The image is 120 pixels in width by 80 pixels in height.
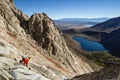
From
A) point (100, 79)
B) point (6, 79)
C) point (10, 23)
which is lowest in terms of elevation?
point (100, 79)

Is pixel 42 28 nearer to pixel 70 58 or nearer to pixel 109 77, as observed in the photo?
pixel 70 58

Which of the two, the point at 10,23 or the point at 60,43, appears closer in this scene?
the point at 10,23

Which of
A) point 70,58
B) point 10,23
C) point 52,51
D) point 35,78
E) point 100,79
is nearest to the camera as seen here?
point 35,78

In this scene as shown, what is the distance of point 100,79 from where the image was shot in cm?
3253

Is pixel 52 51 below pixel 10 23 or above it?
below

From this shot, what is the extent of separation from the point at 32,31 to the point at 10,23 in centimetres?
1548

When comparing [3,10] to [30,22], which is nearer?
[3,10]

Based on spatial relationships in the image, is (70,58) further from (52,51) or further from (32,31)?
(32,31)

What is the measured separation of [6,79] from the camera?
25.6 metres

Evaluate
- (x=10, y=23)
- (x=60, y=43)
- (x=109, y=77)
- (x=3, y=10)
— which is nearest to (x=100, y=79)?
(x=109, y=77)

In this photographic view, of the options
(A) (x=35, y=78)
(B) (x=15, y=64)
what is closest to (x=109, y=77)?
(A) (x=35, y=78)

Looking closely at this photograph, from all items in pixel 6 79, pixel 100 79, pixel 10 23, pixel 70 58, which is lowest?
pixel 70 58

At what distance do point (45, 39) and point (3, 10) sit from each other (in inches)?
739

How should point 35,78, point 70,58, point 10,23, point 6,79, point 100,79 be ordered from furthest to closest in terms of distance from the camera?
point 70,58 < point 10,23 < point 100,79 < point 35,78 < point 6,79
